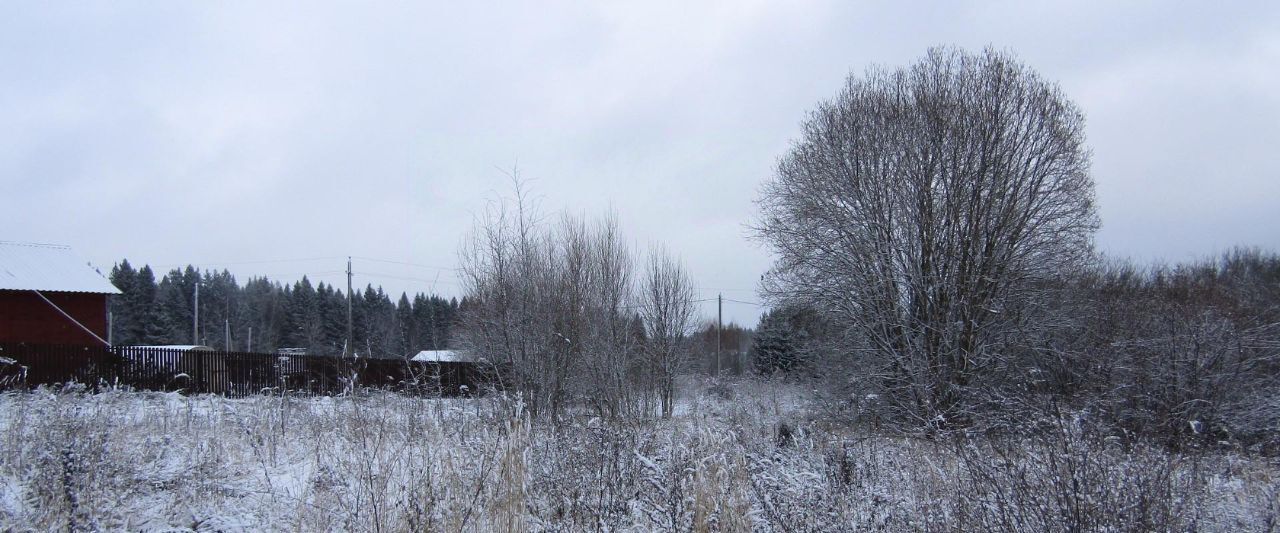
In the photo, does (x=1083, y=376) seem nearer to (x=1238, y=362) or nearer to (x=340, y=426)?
(x=1238, y=362)

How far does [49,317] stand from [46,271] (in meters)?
1.62

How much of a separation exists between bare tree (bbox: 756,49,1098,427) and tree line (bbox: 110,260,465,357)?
1410 inches

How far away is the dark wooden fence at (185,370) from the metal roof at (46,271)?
6826 millimetres

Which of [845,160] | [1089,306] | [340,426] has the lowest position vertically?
[340,426]

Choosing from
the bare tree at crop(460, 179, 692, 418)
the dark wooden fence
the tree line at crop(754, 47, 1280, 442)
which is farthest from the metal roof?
the tree line at crop(754, 47, 1280, 442)

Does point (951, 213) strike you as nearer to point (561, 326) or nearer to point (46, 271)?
point (561, 326)

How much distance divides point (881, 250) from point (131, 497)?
11.9 metres

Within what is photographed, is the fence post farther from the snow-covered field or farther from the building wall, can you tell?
the snow-covered field

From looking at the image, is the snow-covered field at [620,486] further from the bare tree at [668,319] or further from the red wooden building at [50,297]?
the red wooden building at [50,297]

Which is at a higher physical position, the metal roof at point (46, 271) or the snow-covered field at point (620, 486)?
the metal roof at point (46, 271)

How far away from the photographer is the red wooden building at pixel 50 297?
21500 mm

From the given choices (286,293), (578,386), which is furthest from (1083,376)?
(286,293)

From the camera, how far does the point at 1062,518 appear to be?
3.47 meters

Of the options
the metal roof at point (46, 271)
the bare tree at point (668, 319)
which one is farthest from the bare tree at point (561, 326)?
the metal roof at point (46, 271)
